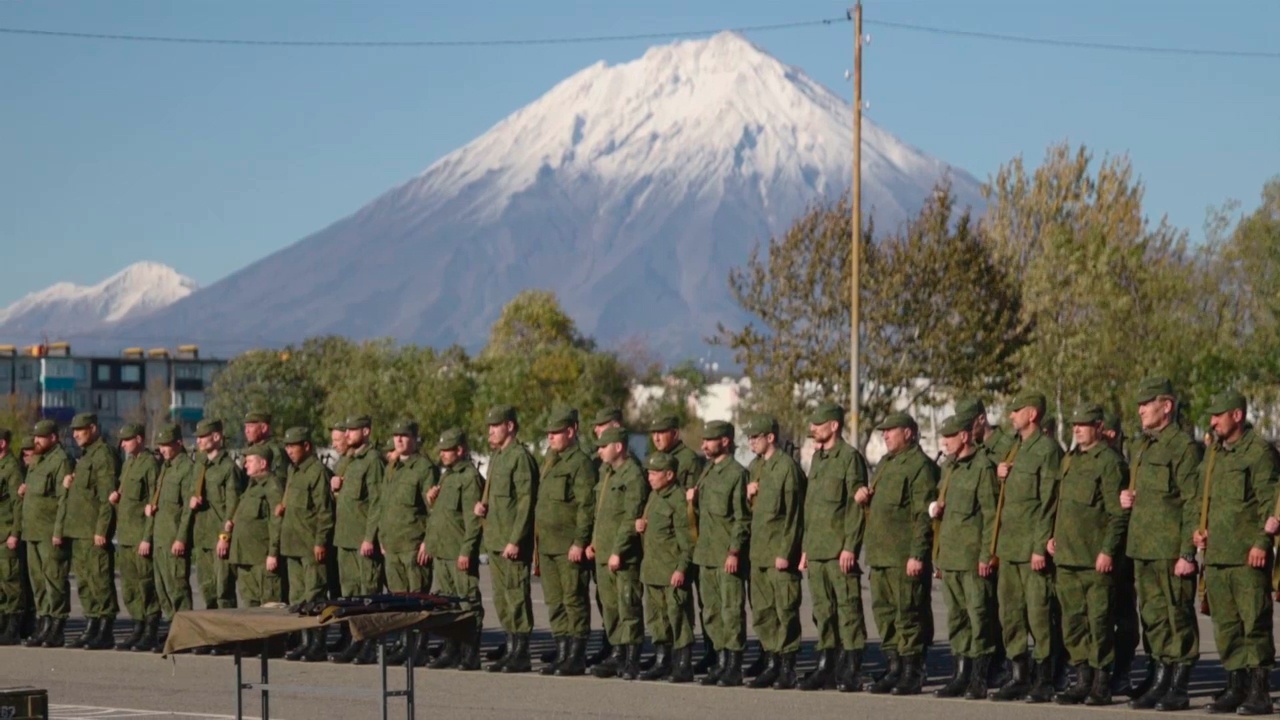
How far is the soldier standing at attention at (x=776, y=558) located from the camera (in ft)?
49.9

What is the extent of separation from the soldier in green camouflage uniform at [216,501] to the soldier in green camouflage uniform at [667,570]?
160 inches

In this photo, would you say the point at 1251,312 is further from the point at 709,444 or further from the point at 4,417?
the point at 4,417

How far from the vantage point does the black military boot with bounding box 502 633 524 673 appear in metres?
16.4

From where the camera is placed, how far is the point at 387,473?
58.7 ft

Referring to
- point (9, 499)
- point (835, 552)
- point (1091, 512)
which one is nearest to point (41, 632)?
point (9, 499)

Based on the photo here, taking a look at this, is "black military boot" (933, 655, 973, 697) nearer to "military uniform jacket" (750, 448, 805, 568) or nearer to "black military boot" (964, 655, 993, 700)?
"black military boot" (964, 655, 993, 700)

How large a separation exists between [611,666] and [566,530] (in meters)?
1.13

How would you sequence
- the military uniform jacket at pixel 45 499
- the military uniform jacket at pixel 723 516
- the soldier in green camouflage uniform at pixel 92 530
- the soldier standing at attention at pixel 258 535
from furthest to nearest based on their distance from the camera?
1. the military uniform jacket at pixel 45 499
2. the soldier in green camouflage uniform at pixel 92 530
3. the soldier standing at attention at pixel 258 535
4. the military uniform jacket at pixel 723 516

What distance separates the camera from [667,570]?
15891 millimetres

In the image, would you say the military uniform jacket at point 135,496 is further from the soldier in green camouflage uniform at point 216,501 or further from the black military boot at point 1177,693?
the black military boot at point 1177,693

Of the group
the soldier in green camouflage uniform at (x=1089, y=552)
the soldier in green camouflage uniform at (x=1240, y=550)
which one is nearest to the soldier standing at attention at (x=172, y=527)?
the soldier in green camouflage uniform at (x=1089, y=552)

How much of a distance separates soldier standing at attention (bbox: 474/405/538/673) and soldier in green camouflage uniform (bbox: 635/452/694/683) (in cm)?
102

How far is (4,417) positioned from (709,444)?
89.3 m

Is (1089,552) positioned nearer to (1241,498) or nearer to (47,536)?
(1241,498)
